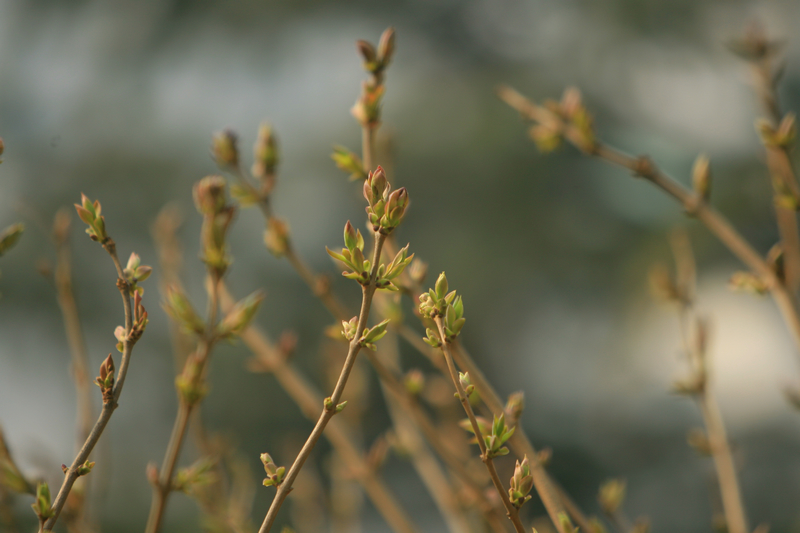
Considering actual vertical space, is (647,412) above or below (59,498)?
below

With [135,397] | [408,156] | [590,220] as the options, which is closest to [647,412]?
[590,220]

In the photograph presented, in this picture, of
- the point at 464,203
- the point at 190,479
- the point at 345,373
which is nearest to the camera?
the point at 345,373

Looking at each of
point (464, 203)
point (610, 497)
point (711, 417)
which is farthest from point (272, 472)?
A: point (464, 203)

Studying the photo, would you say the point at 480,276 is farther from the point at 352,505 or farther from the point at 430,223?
the point at 352,505

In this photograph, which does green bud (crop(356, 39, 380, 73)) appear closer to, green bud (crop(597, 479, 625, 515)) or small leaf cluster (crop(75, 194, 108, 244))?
small leaf cluster (crop(75, 194, 108, 244))

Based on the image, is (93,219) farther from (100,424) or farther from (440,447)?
(440,447)

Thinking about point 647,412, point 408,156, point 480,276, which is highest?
point 408,156
